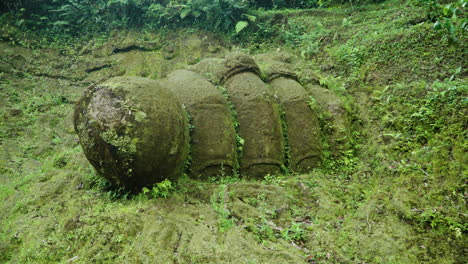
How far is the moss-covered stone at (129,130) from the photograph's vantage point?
3.72 m

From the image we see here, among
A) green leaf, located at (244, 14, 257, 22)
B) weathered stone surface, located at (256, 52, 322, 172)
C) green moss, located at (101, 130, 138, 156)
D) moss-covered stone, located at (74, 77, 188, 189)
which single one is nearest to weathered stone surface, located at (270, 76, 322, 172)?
weathered stone surface, located at (256, 52, 322, 172)

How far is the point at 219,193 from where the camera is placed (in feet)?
13.8

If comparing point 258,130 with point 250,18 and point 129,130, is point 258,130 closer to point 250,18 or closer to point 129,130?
point 129,130

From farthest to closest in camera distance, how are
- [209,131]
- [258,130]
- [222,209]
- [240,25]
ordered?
[240,25]
[258,130]
[209,131]
[222,209]

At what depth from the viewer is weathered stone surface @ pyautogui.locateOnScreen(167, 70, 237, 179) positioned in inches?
185

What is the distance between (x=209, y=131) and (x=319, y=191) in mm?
1958

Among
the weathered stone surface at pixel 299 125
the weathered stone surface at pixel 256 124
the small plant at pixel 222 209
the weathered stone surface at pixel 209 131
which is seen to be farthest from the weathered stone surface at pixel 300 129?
the small plant at pixel 222 209

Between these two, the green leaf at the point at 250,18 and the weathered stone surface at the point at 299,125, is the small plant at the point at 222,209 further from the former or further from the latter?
the green leaf at the point at 250,18

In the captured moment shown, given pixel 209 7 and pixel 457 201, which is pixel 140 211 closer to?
pixel 457 201

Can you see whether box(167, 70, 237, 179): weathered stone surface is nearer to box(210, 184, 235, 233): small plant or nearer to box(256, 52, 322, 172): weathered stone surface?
box(210, 184, 235, 233): small plant

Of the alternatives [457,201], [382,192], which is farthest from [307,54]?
[457,201]

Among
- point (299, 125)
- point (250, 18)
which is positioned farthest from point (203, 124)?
point (250, 18)

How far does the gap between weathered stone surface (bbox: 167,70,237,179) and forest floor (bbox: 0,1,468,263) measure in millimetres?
256

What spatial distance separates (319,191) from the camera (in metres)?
4.58
